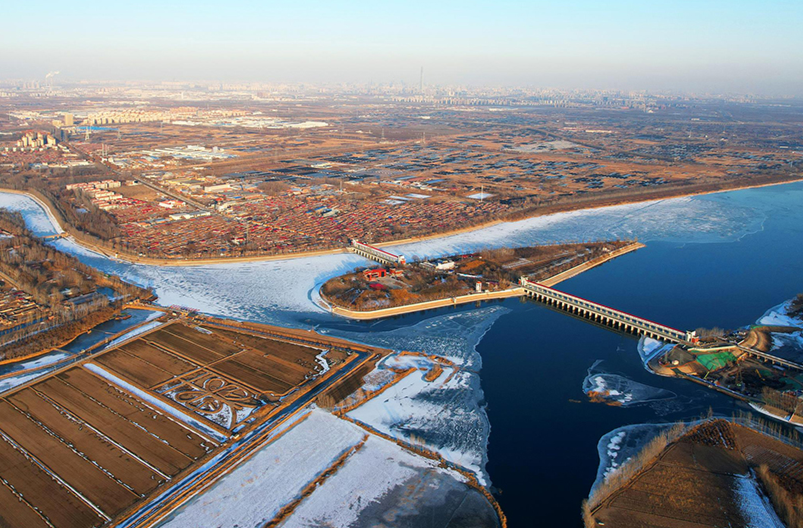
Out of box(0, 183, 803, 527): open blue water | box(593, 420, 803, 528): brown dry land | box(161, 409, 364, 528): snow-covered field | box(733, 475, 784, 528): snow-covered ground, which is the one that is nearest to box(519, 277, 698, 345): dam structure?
box(0, 183, 803, 527): open blue water

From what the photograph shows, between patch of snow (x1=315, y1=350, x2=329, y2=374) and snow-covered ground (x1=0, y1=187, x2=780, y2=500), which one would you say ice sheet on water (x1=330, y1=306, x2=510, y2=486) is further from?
patch of snow (x1=315, y1=350, x2=329, y2=374)

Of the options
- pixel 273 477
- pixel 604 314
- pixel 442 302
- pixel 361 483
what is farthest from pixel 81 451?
pixel 604 314

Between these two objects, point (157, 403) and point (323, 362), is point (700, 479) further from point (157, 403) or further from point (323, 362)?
point (157, 403)

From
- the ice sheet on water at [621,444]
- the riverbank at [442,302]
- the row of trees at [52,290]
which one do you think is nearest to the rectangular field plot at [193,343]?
the row of trees at [52,290]

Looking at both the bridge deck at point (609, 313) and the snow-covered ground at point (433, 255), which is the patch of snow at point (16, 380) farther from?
the bridge deck at point (609, 313)

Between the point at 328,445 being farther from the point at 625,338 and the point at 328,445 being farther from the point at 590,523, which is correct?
the point at 625,338

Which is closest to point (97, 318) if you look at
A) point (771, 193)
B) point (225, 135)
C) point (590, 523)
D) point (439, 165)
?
point (590, 523)
